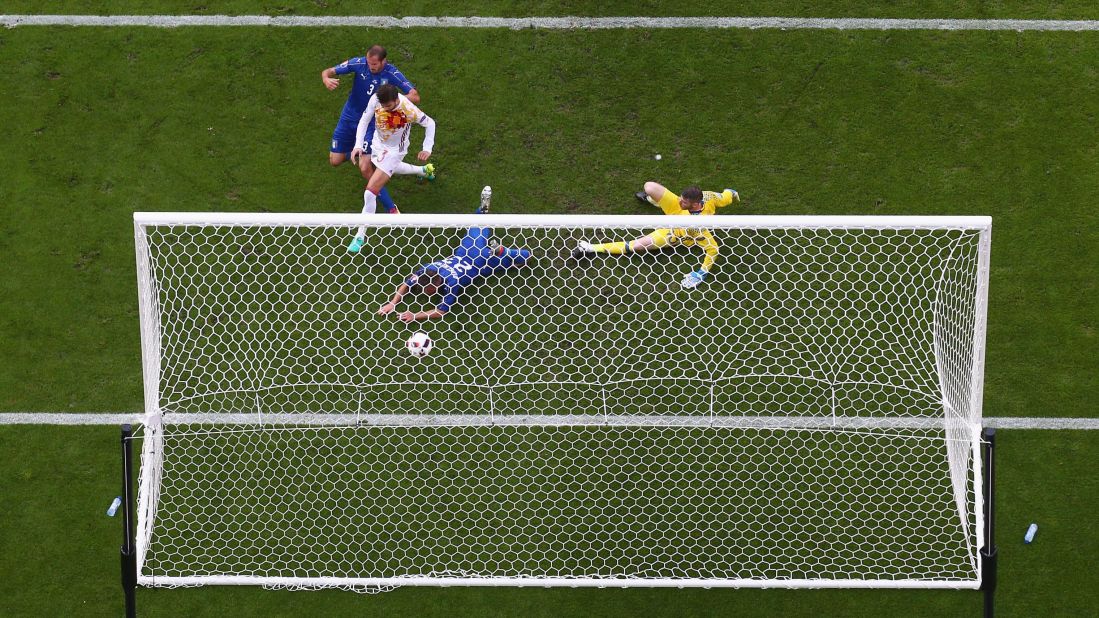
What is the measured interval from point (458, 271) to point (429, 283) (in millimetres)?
295

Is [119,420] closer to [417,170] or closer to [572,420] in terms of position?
[417,170]

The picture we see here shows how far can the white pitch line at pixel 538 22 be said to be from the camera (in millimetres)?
9484

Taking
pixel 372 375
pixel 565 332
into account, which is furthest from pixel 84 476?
pixel 565 332

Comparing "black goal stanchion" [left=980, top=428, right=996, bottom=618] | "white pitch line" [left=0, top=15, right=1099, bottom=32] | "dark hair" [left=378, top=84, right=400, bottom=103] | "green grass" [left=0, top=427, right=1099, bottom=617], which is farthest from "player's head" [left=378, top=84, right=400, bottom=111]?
"black goal stanchion" [left=980, top=428, right=996, bottom=618]

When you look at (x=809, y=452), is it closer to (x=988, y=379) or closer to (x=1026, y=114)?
(x=988, y=379)

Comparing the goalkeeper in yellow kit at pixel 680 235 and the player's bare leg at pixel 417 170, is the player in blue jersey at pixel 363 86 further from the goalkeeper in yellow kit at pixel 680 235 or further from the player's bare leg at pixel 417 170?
the goalkeeper in yellow kit at pixel 680 235

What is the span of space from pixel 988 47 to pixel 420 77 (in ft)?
15.3

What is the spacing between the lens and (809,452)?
8.18 meters

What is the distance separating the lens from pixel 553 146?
9219 millimetres

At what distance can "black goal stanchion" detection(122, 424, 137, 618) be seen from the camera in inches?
253

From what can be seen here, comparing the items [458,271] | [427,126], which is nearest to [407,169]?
[427,126]

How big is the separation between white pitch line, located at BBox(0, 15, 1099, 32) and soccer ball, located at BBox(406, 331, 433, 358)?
112 inches

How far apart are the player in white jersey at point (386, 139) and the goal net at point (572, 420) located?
487mm

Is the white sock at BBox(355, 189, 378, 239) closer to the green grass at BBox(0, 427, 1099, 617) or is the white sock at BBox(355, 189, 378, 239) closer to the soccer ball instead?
the soccer ball
